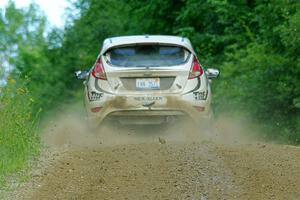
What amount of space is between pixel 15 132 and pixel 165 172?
2.39 meters

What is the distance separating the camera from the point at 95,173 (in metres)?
10.5

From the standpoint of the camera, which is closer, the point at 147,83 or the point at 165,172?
the point at 165,172

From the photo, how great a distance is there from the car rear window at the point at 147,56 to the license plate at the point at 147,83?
22 centimetres

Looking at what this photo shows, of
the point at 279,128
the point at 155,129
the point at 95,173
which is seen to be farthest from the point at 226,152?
the point at 279,128

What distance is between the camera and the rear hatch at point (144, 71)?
14266 mm

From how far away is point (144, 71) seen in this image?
46.7ft

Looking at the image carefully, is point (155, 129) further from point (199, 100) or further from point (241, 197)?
point (241, 197)

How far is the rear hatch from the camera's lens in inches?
562

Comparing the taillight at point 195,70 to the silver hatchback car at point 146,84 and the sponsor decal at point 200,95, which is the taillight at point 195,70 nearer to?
the silver hatchback car at point 146,84

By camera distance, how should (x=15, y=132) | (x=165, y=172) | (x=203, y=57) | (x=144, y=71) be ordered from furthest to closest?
(x=203, y=57) < (x=144, y=71) < (x=15, y=132) < (x=165, y=172)

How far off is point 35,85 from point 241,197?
120 feet

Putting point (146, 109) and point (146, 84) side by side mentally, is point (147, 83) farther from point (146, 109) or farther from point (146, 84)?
point (146, 109)

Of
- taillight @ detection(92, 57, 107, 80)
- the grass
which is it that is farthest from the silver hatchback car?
the grass

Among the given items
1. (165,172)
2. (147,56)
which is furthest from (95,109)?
(165,172)
